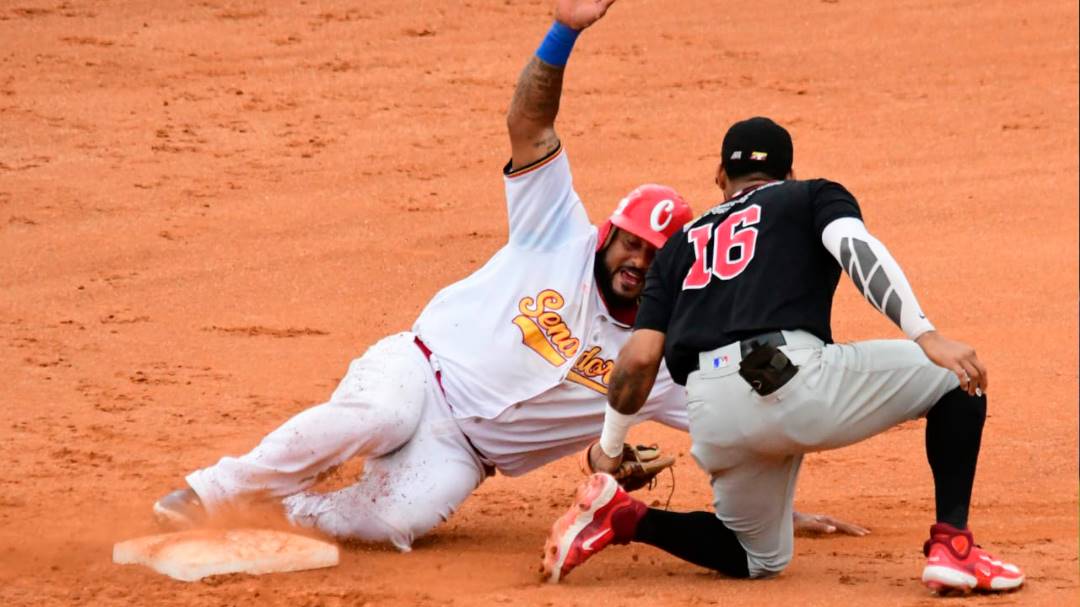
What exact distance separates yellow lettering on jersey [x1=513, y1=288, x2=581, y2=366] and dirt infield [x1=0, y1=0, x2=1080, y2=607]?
76 centimetres

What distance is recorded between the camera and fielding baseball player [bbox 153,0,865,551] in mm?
5977

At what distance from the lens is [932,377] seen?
5164mm

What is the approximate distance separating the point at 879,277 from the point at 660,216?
1153 millimetres

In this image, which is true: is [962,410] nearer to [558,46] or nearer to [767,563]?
[767,563]

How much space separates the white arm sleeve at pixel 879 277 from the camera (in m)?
4.98

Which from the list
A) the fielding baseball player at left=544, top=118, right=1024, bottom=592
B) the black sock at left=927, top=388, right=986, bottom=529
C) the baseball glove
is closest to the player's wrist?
the fielding baseball player at left=544, top=118, right=1024, bottom=592

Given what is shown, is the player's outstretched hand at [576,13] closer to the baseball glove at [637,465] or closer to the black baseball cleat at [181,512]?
the baseball glove at [637,465]

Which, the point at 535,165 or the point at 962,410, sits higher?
the point at 535,165

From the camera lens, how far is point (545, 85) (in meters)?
5.97

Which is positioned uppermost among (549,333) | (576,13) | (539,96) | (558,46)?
(576,13)

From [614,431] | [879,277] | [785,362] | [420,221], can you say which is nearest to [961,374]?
[879,277]

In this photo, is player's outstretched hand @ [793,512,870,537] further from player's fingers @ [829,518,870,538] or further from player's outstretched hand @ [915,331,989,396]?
player's outstretched hand @ [915,331,989,396]

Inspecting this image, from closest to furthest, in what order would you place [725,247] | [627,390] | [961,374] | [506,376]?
[961,374], [725,247], [627,390], [506,376]

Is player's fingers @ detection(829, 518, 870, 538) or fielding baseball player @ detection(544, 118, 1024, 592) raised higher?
fielding baseball player @ detection(544, 118, 1024, 592)
